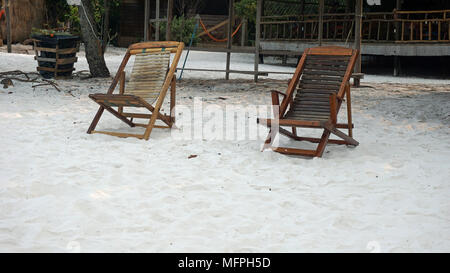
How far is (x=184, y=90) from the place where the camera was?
10070 mm

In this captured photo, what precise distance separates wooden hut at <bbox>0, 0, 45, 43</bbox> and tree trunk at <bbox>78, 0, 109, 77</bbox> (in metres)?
7.39

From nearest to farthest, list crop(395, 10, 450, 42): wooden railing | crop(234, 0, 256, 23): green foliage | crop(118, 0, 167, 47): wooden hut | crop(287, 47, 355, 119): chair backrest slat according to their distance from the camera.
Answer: crop(287, 47, 355, 119): chair backrest slat, crop(395, 10, 450, 42): wooden railing, crop(234, 0, 256, 23): green foliage, crop(118, 0, 167, 47): wooden hut

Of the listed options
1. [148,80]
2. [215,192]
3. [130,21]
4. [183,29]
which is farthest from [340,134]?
[130,21]

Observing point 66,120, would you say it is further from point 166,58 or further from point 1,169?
point 1,169

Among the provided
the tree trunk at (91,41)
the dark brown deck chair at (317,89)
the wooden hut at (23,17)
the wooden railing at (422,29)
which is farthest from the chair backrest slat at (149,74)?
the wooden hut at (23,17)

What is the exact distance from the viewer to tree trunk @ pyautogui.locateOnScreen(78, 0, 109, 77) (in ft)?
36.6

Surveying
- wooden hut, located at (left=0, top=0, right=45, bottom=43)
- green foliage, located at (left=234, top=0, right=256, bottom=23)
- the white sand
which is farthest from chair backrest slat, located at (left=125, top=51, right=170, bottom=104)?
green foliage, located at (left=234, top=0, right=256, bottom=23)

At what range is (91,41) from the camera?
11.3 m

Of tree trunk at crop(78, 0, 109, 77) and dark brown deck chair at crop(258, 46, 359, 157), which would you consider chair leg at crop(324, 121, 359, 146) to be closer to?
dark brown deck chair at crop(258, 46, 359, 157)

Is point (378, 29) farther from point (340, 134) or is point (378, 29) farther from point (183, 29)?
point (340, 134)

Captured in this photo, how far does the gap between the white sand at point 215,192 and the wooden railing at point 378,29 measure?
23.3ft

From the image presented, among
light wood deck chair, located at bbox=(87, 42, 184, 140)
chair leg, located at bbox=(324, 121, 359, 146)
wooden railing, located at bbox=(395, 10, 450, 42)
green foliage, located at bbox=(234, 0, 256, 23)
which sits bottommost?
chair leg, located at bbox=(324, 121, 359, 146)

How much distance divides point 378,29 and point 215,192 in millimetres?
10886

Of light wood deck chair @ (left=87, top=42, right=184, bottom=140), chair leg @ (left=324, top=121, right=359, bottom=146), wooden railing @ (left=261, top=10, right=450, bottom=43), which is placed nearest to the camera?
chair leg @ (left=324, top=121, right=359, bottom=146)
